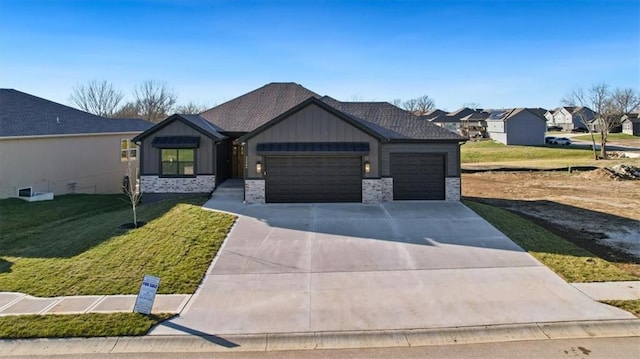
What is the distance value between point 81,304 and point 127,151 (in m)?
19.8

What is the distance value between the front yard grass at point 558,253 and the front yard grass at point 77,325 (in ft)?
29.4

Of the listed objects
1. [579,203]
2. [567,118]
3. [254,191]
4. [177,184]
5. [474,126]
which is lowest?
[579,203]

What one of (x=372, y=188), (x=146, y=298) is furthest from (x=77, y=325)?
(x=372, y=188)

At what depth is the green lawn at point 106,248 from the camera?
30.4ft

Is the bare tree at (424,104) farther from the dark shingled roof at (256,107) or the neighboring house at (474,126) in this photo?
the dark shingled roof at (256,107)

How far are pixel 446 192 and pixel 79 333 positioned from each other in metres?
14.3

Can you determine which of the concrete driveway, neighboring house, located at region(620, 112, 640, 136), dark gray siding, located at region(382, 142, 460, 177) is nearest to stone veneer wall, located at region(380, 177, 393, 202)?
dark gray siding, located at region(382, 142, 460, 177)

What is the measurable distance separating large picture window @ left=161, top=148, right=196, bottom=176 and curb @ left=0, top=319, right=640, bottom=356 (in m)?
12.0

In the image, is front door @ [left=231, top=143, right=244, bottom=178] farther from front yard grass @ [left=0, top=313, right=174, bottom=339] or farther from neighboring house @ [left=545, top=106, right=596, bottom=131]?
neighboring house @ [left=545, top=106, right=596, bottom=131]

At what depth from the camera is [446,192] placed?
17.6 metres

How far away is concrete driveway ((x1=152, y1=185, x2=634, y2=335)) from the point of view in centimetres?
761

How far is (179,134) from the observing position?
60.6 ft

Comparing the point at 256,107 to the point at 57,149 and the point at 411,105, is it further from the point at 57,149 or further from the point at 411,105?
the point at 411,105

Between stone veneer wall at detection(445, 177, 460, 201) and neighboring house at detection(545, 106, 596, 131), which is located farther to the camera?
neighboring house at detection(545, 106, 596, 131)
